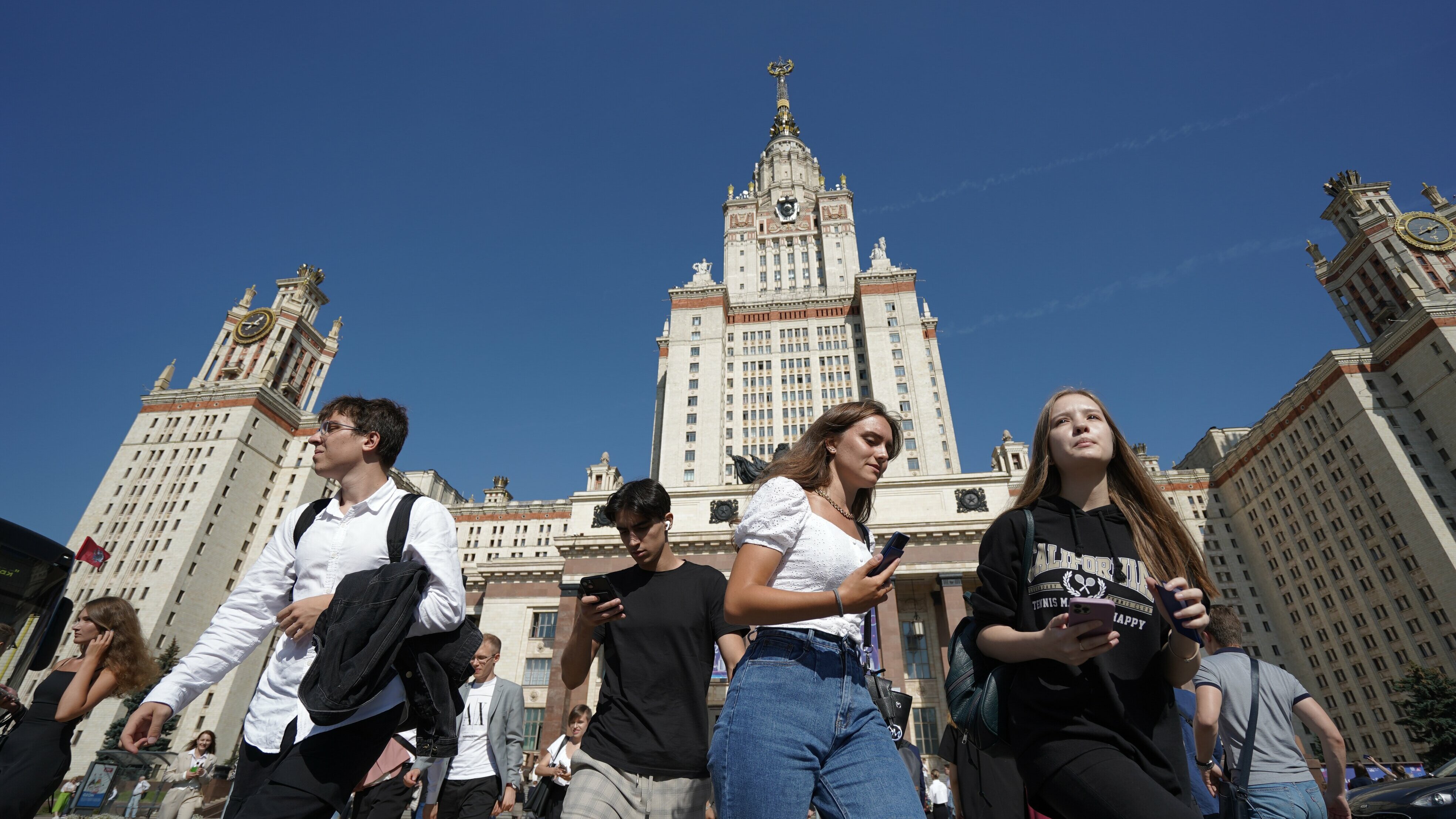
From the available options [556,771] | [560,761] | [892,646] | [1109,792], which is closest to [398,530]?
[1109,792]

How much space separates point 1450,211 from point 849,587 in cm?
8723

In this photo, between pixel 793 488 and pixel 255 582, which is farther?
pixel 255 582

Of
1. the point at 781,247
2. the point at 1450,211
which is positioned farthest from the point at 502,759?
the point at 1450,211

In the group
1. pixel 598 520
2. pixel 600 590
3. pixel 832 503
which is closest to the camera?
pixel 832 503

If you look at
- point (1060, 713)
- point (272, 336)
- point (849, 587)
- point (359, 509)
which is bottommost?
point (1060, 713)

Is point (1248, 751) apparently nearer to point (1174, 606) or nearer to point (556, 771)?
point (1174, 606)

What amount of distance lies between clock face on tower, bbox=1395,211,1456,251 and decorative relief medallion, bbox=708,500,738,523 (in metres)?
62.3

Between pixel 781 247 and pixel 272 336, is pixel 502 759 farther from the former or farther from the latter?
pixel 272 336

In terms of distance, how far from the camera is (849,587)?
96.0 inches

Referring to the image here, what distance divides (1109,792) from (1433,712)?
49166mm

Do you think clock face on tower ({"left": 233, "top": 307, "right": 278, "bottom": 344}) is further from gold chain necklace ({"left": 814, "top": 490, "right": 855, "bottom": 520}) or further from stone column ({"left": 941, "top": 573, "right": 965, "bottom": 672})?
gold chain necklace ({"left": 814, "top": 490, "right": 855, "bottom": 520})

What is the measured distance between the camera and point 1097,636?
216 centimetres

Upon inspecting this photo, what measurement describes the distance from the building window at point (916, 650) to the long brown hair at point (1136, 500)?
31.7 m

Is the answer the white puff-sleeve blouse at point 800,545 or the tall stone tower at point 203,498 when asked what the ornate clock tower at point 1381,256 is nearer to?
the white puff-sleeve blouse at point 800,545
